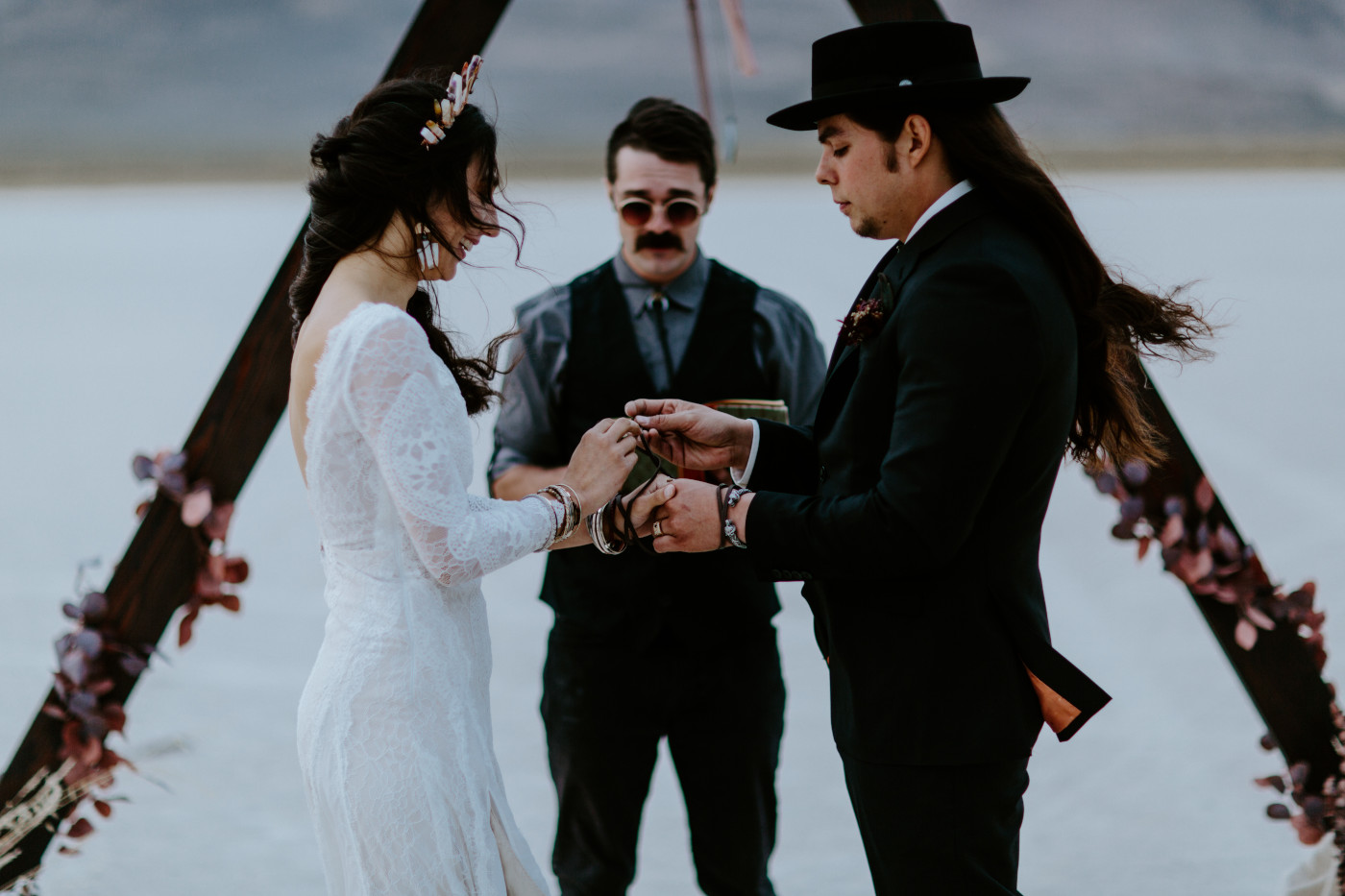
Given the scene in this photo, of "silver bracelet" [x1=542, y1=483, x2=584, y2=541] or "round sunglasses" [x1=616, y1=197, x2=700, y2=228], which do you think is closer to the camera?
"silver bracelet" [x1=542, y1=483, x2=584, y2=541]

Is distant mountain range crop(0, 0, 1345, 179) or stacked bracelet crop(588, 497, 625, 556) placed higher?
distant mountain range crop(0, 0, 1345, 179)

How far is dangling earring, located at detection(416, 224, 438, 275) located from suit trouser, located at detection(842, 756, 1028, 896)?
912 mm

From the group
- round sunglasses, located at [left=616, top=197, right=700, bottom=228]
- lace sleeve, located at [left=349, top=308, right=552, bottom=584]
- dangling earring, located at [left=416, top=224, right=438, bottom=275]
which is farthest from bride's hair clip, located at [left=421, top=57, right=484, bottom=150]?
round sunglasses, located at [left=616, top=197, right=700, bottom=228]

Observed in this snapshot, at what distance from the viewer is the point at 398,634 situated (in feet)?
4.80

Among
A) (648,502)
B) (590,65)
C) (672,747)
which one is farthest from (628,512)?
(590,65)

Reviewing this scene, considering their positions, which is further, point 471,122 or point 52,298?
point 52,298

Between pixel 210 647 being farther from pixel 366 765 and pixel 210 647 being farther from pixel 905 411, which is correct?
pixel 905 411

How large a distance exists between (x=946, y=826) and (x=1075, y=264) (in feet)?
2.50

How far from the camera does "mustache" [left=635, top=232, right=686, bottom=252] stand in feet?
7.32

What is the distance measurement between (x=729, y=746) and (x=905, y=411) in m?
1.04

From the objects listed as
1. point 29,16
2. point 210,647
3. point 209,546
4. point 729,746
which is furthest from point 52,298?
point 729,746

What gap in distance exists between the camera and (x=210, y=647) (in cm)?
566

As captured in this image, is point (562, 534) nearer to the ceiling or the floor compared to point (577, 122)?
nearer to the floor

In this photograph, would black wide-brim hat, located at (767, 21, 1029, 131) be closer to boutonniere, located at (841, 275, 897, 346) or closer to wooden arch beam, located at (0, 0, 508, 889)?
boutonniere, located at (841, 275, 897, 346)
